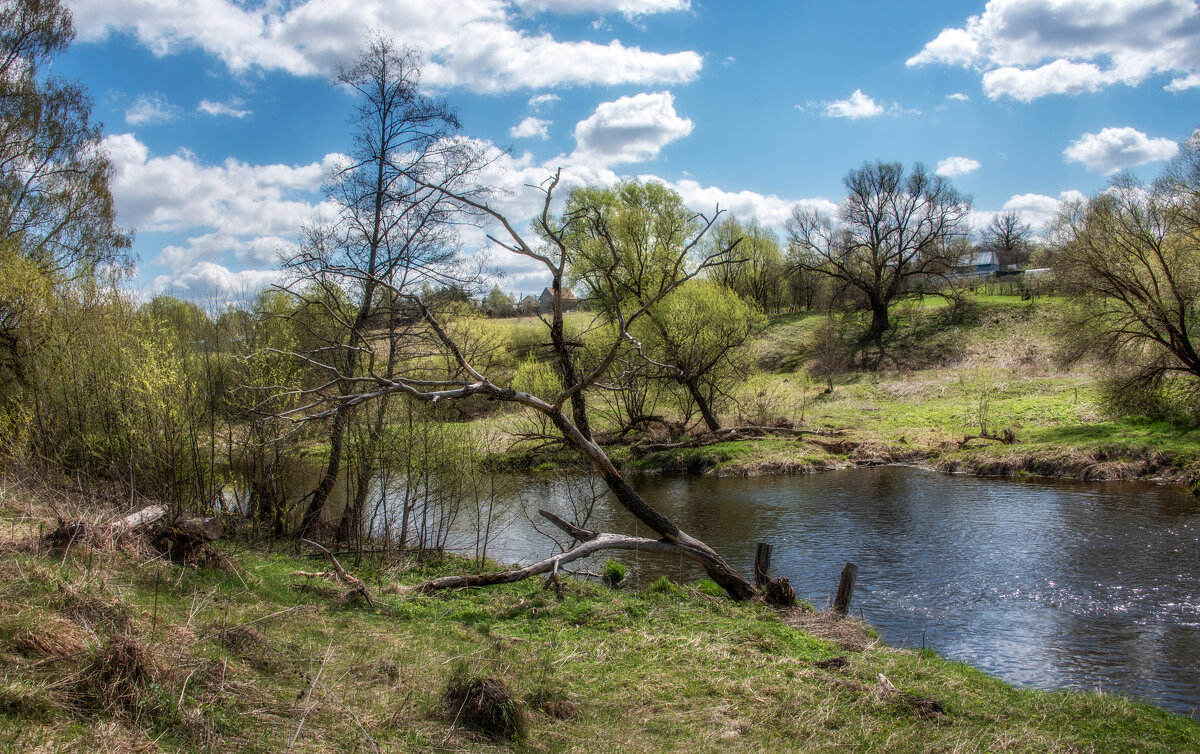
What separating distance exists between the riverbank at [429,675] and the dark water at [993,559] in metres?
2.01

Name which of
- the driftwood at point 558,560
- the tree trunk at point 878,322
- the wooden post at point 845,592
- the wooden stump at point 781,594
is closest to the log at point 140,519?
the driftwood at point 558,560

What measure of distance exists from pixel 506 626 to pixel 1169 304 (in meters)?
24.8

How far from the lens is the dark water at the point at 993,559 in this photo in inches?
364

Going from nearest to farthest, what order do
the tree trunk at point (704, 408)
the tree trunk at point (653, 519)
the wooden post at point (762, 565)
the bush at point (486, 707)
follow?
the bush at point (486, 707)
the tree trunk at point (653, 519)
the wooden post at point (762, 565)
the tree trunk at point (704, 408)

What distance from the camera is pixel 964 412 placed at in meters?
30.0

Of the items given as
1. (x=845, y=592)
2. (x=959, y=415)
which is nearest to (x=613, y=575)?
(x=845, y=592)

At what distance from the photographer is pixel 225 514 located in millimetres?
13359

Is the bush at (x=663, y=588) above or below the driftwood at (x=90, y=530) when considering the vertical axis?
below

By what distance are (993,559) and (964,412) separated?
1832 cm

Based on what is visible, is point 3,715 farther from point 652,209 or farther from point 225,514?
point 652,209

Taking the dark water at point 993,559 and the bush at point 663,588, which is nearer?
the dark water at point 993,559

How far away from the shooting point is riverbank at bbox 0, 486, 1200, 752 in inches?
165

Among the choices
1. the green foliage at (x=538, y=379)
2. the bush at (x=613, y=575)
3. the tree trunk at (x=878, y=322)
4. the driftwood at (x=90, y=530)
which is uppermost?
the tree trunk at (x=878, y=322)

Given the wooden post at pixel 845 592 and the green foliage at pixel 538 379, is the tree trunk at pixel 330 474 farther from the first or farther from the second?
the green foliage at pixel 538 379
